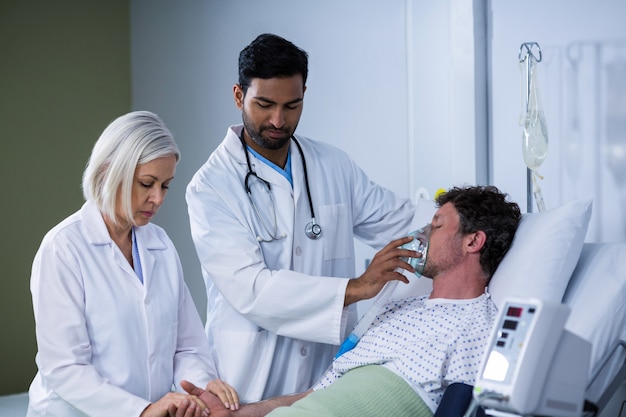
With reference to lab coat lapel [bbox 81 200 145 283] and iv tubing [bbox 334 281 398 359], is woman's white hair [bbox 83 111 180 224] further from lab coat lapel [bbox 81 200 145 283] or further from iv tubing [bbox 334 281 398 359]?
iv tubing [bbox 334 281 398 359]

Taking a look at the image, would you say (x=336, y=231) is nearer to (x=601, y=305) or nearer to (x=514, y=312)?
(x=601, y=305)

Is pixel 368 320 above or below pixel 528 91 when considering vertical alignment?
below

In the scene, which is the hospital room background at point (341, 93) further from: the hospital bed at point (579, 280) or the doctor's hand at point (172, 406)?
the doctor's hand at point (172, 406)

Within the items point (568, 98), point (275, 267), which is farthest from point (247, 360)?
point (568, 98)

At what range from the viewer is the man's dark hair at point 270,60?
2.31 metres

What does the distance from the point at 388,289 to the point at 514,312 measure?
2.68 feet

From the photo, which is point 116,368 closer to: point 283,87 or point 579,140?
point 283,87

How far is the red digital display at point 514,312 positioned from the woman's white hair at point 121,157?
918mm

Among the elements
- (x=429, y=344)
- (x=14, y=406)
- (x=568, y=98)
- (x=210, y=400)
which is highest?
(x=568, y=98)

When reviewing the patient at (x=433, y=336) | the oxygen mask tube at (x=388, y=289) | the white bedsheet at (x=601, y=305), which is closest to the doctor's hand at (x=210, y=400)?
the patient at (x=433, y=336)

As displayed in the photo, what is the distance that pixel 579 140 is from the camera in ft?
8.55

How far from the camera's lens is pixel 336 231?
247 centimetres

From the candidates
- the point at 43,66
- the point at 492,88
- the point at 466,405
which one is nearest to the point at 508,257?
the point at 466,405

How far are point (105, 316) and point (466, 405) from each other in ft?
2.74
